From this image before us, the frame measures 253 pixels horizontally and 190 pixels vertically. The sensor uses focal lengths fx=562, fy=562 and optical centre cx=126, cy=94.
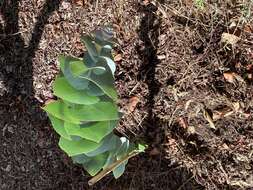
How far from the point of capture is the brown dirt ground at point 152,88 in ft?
7.07

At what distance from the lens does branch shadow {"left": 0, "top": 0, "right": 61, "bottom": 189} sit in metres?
2.47

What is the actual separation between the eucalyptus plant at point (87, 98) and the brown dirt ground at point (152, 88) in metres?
0.49

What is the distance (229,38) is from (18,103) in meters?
0.98

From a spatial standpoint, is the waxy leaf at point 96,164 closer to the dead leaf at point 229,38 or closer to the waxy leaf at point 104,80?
the waxy leaf at point 104,80

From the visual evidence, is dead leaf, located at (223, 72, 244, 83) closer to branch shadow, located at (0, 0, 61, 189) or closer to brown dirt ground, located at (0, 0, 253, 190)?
brown dirt ground, located at (0, 0, 253, 190)

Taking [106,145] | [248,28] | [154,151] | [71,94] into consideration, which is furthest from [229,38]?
[71,94]

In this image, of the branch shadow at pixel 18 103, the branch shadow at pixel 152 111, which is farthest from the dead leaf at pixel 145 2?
the branch shadow at pixel 18 103

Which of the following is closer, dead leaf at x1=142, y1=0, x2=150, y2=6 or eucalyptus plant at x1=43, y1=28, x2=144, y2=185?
eucalyptus plant at x1=43, y1=28, x2=144, y2=185

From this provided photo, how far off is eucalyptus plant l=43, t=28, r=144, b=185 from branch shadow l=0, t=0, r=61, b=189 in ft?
2.27

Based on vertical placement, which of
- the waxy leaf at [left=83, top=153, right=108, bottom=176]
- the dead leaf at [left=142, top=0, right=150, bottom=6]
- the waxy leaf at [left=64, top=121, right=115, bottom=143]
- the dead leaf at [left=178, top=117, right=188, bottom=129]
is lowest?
the dead leaf at [left=178, top=117, right=188, bottom=129]

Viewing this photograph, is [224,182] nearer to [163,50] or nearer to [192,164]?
[192,164]

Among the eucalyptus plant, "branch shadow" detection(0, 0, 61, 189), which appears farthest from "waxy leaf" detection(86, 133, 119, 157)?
"branch shadow" detection(0, 0, 61, 189)

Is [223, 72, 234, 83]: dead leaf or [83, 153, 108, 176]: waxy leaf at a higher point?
[223, 72, 234, 83]: dead leaf

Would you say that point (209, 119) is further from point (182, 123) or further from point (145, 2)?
point (145, 2)
